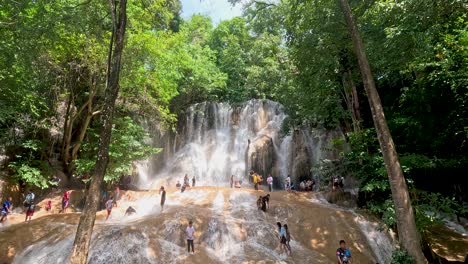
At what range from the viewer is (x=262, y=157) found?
27.3 metres

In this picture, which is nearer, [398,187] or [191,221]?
[398,187]

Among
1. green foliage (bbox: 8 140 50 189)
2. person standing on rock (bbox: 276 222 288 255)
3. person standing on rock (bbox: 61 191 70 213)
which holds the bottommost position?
person standing on rock (bbox: 276 222 288 255)

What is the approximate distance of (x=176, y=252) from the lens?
1232cm

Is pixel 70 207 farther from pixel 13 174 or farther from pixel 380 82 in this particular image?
pixel 380 82

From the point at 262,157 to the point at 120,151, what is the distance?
496 inches

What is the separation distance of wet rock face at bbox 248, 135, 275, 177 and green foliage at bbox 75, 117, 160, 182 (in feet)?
31.7

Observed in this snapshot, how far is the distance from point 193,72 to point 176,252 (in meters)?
22.0

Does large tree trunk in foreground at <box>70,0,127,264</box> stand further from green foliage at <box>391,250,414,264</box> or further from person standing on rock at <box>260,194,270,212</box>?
person standing on rock at <box>260,194,270,212</box>

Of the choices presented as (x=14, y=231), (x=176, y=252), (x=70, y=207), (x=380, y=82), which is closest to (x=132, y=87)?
(x=70, y=207)

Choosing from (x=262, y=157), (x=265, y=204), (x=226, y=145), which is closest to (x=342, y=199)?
(x=265, y=204)

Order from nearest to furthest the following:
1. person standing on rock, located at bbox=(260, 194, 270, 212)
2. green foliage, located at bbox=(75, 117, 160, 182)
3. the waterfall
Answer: person standing on rock, located at bbox=(260, 194, 270, 212) → green foliage, located at bbox=(75, 117, 160, 182) → the waterfall

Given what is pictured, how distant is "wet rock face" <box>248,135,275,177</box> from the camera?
27188 millimetres

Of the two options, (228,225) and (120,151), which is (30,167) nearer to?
(120,151)

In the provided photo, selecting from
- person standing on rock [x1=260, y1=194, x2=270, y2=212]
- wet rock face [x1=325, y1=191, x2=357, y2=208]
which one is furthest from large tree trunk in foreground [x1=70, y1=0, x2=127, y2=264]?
wet rock face [x1=325, y1=191, x2=357, y2=208]
